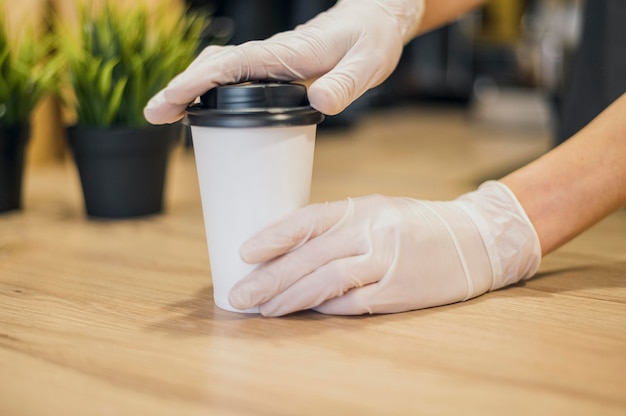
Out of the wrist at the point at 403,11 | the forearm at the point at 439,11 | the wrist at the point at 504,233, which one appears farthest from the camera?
the forearm at the point at 439,11

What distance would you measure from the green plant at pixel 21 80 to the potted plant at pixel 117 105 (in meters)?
0.07

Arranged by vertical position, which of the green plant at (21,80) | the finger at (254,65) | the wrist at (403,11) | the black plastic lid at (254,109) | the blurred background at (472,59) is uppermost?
the wrist at (403,11)

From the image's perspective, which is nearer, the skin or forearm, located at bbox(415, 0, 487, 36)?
the skin

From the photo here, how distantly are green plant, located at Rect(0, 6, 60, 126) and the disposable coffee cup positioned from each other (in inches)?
25.1

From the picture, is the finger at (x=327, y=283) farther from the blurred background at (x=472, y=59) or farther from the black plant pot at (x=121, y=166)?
the blurred background at (x=472, y=59)

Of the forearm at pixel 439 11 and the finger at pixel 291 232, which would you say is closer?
the finger at pixel 291 232

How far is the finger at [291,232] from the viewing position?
762 mm

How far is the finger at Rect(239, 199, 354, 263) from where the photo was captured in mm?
762

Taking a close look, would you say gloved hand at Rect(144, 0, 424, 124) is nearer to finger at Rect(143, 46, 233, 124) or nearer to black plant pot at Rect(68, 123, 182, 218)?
finger at Rect(143, 46, 233, 124)

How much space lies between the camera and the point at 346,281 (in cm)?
77

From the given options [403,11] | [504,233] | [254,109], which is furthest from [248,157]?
[403,11]

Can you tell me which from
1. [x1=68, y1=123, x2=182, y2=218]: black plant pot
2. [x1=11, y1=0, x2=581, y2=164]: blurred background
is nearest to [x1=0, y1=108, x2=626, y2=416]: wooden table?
[x1=68, y1=123, x2=182, y2=218]: black plant pot

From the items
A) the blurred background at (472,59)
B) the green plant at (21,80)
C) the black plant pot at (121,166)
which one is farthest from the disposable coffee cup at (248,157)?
the blurred background at (472,59)

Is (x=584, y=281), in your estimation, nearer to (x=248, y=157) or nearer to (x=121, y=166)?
(x=248, y=157)
